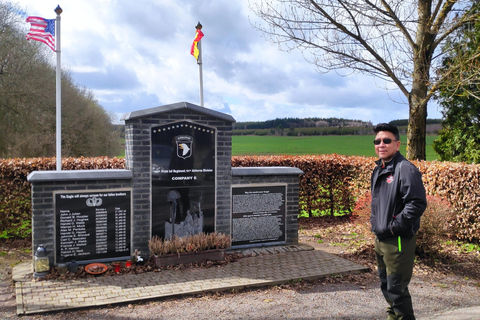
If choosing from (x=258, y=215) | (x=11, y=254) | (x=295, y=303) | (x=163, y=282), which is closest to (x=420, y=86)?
(x=258, y=215)

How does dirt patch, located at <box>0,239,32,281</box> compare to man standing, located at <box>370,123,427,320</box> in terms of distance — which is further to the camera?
dirt patch, located at <box>0,239,32,281</box>

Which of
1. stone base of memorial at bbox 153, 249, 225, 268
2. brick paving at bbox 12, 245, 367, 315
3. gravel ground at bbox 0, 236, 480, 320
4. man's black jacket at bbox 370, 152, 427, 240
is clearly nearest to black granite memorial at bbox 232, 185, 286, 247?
brick paving at bbox 12, 245, 367, 315

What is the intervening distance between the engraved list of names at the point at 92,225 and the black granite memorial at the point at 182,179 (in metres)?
0.58

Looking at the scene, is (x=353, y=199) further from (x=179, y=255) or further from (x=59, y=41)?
(x=59, y=41)

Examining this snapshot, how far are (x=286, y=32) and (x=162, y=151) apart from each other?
24.7 ft

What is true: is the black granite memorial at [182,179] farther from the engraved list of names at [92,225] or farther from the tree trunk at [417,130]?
the tree trunk at [417,130]

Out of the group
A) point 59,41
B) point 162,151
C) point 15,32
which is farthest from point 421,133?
point 15,32

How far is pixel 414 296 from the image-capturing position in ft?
20.2

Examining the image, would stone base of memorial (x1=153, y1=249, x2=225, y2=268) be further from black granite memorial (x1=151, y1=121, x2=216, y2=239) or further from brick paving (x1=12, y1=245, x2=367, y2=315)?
black granite memorial (x1=151, y1=121, x2=216, y2=239)

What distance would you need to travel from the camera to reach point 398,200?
4250 mm

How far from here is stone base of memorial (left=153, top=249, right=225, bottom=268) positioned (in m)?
7.21

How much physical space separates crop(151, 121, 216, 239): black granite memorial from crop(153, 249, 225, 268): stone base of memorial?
56 centimetres

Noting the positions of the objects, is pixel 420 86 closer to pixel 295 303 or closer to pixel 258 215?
pixel 258 215

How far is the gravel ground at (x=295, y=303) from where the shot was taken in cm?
533
